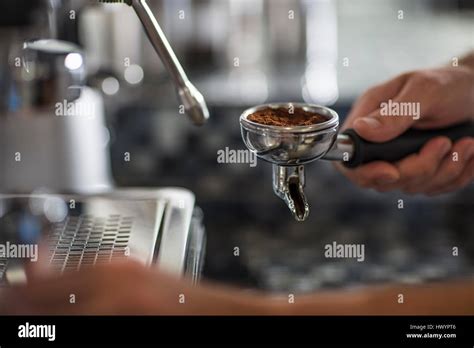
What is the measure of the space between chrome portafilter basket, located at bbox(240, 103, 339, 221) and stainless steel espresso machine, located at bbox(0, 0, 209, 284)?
0.16 feet

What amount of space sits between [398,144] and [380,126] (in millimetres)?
27

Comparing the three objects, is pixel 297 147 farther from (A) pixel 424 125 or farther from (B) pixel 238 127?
(B) pixel 238 127

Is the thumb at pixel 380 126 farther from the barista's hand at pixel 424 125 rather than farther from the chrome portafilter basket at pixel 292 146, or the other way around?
the chrome portafilter basket at pixel 292 146

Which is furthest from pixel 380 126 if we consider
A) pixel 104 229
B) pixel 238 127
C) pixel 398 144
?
pixel 238 127

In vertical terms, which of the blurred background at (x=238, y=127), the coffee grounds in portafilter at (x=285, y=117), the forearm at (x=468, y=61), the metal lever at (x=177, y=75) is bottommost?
the blurred background at (x=238, y=127)

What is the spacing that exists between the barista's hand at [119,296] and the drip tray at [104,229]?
14 millimetres

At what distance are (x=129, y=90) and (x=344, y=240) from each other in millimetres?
561

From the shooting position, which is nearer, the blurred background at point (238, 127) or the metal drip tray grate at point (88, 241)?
the metal drip tray grate at point (88, 241)

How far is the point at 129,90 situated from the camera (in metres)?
1.75

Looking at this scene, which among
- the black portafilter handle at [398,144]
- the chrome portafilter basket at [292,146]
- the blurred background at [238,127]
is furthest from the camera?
the blurred background at [238,127]

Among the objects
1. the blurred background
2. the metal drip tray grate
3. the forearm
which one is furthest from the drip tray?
the blurred background

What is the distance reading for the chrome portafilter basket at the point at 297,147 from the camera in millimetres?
642

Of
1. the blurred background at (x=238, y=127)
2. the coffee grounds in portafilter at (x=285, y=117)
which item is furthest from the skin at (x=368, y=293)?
the blurred background at (x=238, y=127)

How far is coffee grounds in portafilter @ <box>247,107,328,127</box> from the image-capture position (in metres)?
0.67
